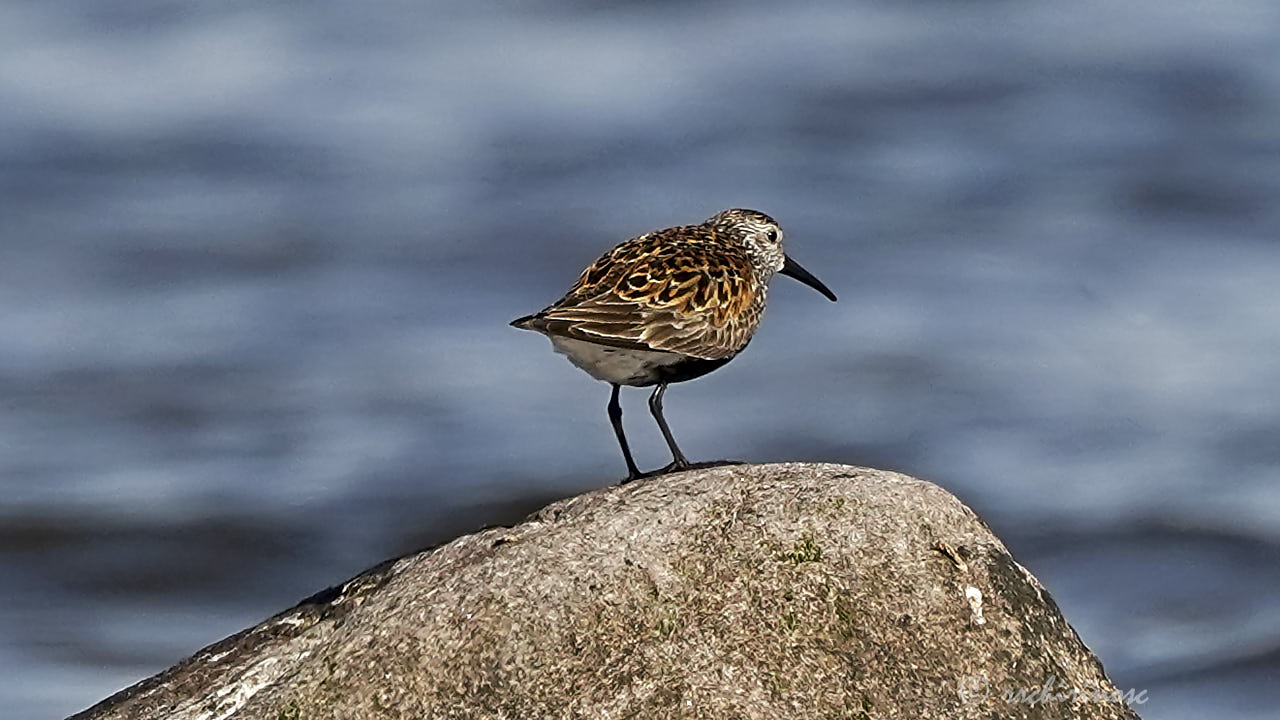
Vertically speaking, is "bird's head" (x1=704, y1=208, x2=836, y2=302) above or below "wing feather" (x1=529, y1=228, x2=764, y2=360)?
above

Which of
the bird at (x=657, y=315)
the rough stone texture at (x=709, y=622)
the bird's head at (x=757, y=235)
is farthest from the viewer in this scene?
the bird's head at (x=757, y=235)

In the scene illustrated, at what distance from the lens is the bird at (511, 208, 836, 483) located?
7.19m

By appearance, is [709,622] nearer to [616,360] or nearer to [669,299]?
[616,360]

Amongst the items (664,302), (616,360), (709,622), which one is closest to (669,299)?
(664,302)

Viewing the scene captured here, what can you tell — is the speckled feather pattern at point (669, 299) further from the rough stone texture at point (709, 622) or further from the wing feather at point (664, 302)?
the rough stone texture at point (709, 622)

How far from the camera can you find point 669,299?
7.44 metres

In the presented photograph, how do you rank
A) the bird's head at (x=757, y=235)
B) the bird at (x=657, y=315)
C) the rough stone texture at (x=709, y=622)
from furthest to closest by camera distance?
the bird's head at (x=757, y=235) → the bird at (x=657, y=315) → the rough stone texture at (x=709, y=622)

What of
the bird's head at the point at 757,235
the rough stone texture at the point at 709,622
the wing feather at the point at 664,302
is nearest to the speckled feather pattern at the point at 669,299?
the wing feather at the point at 664,302

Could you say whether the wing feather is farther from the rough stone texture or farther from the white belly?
the rough stone texture

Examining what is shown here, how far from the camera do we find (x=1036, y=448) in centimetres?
1231

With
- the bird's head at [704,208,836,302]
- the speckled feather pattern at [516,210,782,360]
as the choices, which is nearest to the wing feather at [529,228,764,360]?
the speckled feather pattern at [516,210,782,360]

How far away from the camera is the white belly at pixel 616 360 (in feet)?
23.7

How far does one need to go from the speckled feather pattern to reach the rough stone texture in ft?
4.70

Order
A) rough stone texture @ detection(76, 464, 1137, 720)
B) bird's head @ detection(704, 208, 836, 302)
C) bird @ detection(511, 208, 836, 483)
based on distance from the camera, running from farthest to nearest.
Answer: bird's head @ detection(704, 208, 836, 302) → bird @ detection(511, 208, 836, 483) → rough stone texture @ detection(76, 464, 1137, 720)
